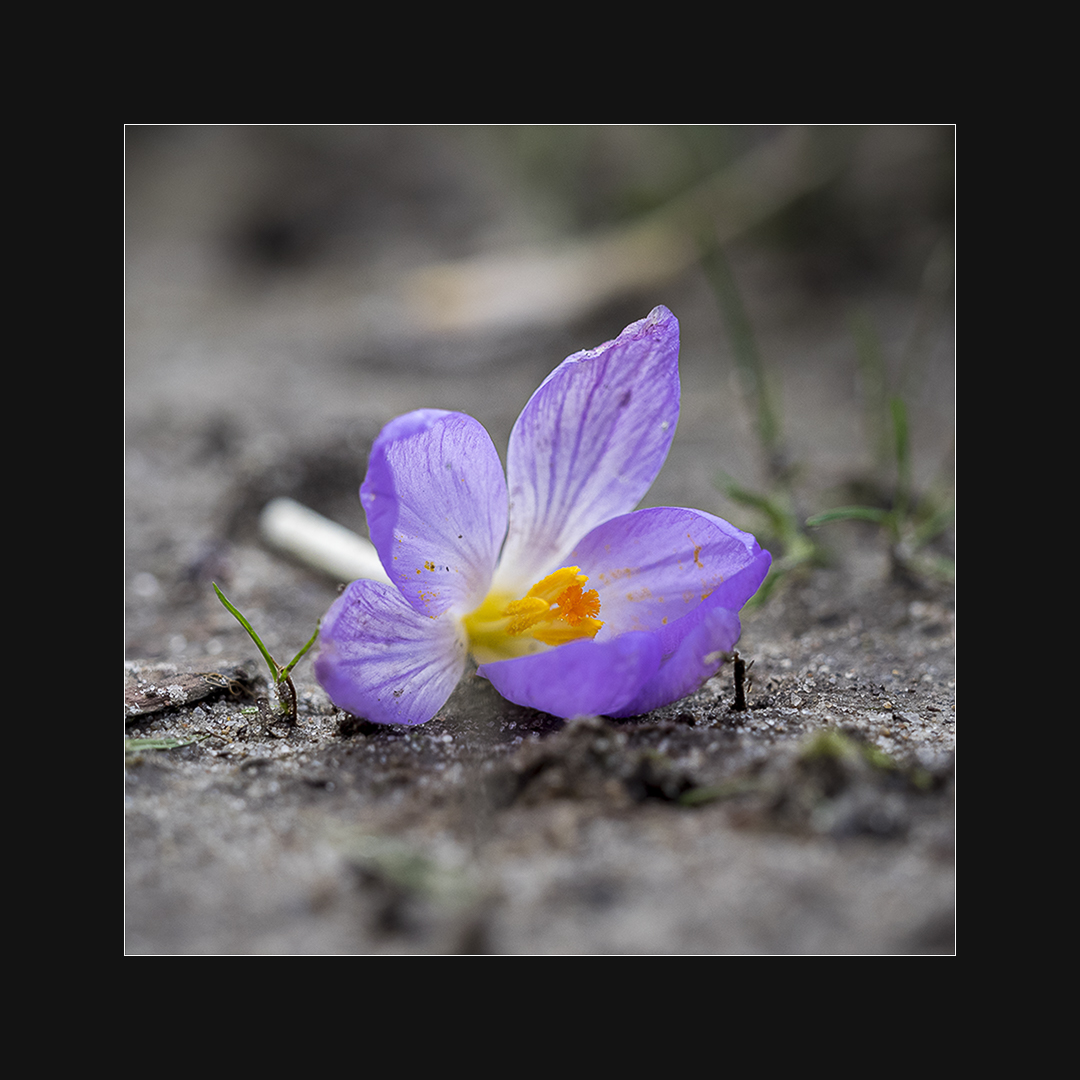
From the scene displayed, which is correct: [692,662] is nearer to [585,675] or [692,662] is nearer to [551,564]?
[585,675]

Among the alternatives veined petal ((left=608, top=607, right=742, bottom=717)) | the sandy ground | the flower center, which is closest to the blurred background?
the sandy ground

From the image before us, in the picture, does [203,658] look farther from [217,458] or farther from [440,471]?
[217,458]

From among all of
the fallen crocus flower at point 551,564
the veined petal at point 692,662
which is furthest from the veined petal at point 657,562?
the veined petal at point 692,662

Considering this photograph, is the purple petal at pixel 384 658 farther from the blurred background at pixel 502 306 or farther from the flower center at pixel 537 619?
the blurred background at pixel 502 306

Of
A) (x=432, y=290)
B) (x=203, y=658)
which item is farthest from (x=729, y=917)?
(x=432, y=290)

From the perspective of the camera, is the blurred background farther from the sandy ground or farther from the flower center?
the flower center

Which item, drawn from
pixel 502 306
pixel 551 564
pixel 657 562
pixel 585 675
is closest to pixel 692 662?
pixel 585 675
